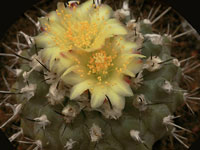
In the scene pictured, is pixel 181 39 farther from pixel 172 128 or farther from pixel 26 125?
pixel 26 125

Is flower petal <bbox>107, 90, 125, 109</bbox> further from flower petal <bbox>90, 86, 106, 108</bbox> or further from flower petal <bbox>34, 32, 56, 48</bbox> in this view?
flower petal <bbox>34, 32, 56, 48</bbox>

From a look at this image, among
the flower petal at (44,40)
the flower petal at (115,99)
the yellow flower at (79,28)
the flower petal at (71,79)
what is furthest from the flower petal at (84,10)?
the flower petal at (115,99)

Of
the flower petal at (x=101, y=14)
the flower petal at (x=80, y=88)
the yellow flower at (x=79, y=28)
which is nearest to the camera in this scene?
the flower petal at (x=80, y=88)

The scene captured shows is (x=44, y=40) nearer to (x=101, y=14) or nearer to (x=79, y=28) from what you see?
(x=79, y=28)

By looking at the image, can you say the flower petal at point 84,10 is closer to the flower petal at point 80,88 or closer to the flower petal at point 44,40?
the flower petal at point 44,40

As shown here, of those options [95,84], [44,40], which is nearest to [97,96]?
[95,84]

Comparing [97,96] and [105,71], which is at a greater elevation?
[105,71]

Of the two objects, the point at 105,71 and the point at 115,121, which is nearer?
the point at 105,71

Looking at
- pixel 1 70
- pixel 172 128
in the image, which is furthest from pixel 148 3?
pixel 1 70
